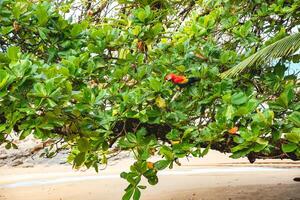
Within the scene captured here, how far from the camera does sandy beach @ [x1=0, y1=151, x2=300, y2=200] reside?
248 inches

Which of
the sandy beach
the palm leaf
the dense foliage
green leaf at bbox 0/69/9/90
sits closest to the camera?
green leaf at bbox 0/69/9/90

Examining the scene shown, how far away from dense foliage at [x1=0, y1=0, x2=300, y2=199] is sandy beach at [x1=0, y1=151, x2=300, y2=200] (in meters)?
2.98

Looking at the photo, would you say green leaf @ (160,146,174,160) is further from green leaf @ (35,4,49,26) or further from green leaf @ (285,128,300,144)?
green leaf @ (35,4,49,26)

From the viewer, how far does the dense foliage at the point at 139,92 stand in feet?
7.31

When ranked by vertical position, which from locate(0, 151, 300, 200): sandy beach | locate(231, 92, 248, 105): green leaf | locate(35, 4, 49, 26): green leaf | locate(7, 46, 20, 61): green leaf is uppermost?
locate(35, 4, 49, 26): green leaf

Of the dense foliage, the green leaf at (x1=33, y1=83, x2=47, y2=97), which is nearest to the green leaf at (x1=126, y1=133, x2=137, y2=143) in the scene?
the dense foliage

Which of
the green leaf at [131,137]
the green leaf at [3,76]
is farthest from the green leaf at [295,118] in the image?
the green leaf at [3,76]

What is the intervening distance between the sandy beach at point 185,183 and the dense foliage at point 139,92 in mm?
2983

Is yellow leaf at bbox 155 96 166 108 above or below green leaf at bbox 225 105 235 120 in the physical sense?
above

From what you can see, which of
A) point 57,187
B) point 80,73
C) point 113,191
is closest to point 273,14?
point 80,73

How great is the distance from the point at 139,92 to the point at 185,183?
533 centimetres

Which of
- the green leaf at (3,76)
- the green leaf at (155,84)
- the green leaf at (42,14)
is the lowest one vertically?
the green leaf at (3,76)

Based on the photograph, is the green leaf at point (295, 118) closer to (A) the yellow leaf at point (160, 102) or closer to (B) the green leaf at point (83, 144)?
(A) the yellow leaf at point (160, 102)

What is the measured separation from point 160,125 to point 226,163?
8.16 meters
